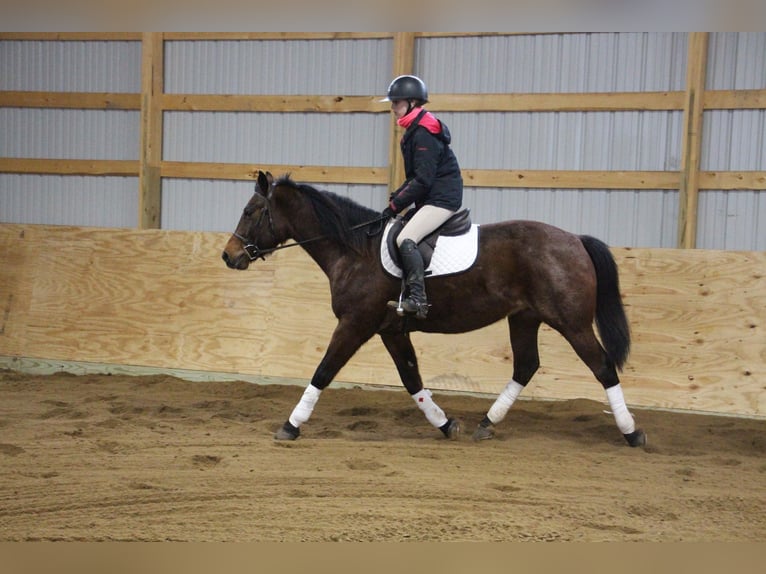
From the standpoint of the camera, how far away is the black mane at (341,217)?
238 inches

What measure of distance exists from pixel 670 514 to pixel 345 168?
19.1 feet

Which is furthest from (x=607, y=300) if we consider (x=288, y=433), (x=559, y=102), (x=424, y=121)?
(x=559, y=102)

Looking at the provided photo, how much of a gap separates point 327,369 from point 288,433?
1.79 feet

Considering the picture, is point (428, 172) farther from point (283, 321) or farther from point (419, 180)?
point (283, 321)

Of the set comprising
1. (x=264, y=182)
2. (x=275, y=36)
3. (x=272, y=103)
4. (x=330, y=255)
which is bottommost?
(x=330, y=255)

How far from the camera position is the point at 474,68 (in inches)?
340

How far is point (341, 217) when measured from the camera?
6074mm

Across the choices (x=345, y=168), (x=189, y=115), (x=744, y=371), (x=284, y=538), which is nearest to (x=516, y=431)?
(x=744, y=371)

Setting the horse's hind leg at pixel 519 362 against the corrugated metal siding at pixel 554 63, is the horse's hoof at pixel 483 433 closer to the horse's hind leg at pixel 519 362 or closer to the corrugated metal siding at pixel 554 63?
the horse's hind leg at pixel 519 362

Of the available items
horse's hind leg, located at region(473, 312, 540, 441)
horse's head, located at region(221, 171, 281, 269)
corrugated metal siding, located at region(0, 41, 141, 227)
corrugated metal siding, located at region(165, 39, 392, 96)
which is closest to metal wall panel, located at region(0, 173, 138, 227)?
corrugated metal siding, located at region(0, 41, 141, 227)

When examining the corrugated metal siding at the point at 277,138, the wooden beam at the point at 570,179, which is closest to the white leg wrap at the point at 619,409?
the wooden beam at the point at 570,179

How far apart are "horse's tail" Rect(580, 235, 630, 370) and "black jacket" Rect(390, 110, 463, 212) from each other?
3.62 feet

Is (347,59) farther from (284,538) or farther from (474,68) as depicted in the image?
(284,538)

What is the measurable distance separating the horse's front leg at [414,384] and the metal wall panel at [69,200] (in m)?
5.08
